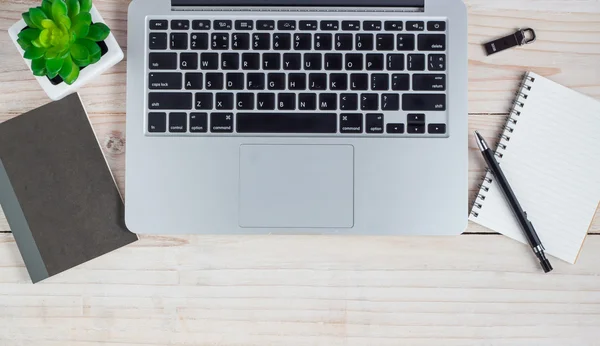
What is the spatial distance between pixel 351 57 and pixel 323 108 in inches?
3.1

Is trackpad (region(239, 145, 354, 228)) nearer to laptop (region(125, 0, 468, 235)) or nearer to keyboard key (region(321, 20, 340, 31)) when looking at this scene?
laptop (region(125, 0, 468, 235))

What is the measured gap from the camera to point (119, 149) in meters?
0.72

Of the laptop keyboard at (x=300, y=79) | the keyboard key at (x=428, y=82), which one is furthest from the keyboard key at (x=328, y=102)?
the keyboard key at (x=428, y=82)

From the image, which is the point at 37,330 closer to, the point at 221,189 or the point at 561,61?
the point at 221,189

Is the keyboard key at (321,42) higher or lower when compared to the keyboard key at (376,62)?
higher

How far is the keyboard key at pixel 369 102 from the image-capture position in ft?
2.21

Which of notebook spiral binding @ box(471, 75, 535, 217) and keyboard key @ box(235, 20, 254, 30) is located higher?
keyboard key @ box(235, 20, 254, 30)

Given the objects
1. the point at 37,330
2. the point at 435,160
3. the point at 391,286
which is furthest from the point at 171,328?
the point at 435,160

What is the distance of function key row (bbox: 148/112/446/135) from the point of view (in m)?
0.67

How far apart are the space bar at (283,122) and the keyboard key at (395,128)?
2.8 inches

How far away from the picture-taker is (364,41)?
2.23ft

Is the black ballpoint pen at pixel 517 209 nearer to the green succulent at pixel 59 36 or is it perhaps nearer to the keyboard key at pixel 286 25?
the keyboard key at pixel 286 25

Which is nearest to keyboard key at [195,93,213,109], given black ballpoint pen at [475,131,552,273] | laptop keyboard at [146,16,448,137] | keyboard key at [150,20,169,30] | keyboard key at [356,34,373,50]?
laptop keyboard at [146,16,448,137]

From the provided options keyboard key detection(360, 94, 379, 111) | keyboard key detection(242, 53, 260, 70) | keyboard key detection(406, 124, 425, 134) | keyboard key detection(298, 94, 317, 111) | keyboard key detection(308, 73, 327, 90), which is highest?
keyboard key detection(242, 53, 260, 70)
